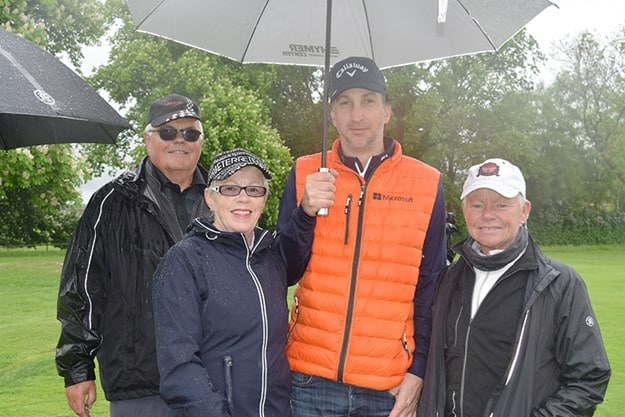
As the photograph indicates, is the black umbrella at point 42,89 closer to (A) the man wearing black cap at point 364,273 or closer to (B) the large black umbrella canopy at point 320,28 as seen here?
(B) the large black umbrella canopy at point 320,28

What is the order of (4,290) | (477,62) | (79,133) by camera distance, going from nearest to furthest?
(79,133) < (4,290) < (477,62)

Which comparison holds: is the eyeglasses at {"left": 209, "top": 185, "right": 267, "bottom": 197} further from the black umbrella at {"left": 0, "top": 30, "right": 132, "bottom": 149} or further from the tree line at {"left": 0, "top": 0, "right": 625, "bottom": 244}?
the tree line at {"left": 0, "top": 0, "right": 625, "bottom": 244}

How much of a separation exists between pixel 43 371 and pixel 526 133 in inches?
1516

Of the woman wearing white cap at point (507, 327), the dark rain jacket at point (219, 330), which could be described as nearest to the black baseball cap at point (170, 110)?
the dark rain jacket at point (219, 330)

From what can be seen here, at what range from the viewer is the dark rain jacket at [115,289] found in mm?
3861

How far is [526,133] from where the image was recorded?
43.7 m

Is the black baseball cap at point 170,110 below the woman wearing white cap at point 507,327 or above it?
above

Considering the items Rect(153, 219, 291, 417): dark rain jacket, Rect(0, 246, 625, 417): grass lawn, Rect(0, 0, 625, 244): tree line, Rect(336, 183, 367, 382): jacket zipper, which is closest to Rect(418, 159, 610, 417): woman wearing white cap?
Rect(336, 183, 367, 382): jacket zipper

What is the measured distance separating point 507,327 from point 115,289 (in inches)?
80.0

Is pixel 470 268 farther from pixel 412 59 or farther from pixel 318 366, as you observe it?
pixel 412 59

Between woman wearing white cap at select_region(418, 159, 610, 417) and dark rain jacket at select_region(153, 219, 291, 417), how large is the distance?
788 millimetres

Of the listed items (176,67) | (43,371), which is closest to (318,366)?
(43,371)

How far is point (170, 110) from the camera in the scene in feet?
13.9

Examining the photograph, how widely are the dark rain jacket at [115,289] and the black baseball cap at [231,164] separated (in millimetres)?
718
